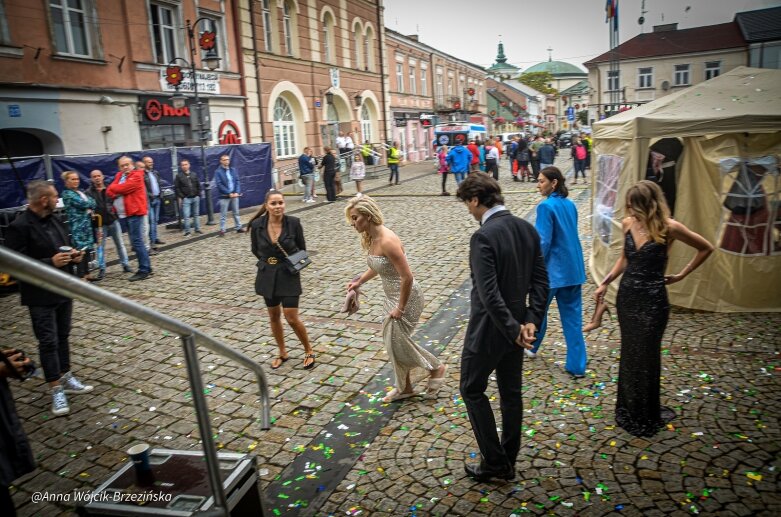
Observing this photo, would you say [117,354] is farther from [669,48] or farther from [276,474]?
[669,48]

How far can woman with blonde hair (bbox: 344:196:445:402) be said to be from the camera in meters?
4.21

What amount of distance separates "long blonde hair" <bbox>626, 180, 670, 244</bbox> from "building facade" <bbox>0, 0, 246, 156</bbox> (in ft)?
42.9

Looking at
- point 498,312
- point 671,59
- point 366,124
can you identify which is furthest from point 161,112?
point 671,59

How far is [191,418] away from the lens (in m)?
4.51

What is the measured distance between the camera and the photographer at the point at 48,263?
4.62 m

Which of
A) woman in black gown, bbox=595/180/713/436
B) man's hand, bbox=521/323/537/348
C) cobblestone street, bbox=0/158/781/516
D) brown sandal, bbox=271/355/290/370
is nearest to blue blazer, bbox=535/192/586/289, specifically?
woman in black gown, bbox=595/180/713/436

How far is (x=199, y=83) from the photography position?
1773 cm

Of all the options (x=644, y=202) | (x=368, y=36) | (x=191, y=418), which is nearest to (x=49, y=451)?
(x=191, y=418)

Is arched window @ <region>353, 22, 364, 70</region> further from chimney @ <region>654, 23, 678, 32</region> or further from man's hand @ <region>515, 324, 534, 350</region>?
chimney @ <region>654, 23, 678, 32</region>

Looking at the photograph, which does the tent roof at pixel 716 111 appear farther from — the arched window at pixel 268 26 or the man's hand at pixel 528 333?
the arched window at pixel 268 26

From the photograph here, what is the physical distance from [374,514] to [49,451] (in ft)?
8.96

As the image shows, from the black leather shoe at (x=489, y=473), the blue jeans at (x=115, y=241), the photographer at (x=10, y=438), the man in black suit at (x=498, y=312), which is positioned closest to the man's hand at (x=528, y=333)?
the man in black suit at (x=498, y=312)

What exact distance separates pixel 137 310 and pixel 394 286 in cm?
264

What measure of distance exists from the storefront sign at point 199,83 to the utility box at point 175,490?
1573 centimetres
